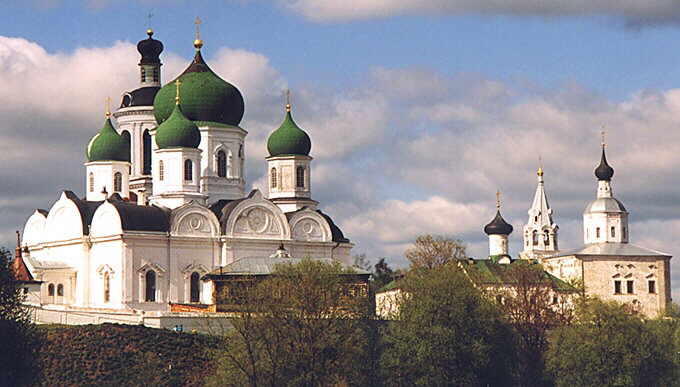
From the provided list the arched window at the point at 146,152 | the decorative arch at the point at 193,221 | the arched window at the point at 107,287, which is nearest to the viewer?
the arched window at the point at 107,287

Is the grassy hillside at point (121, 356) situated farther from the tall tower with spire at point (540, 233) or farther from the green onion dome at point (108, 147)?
the tall tower with spire at point (540, 233)

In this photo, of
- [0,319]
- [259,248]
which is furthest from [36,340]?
[259,248]

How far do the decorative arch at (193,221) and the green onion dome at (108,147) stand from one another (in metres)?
5.66

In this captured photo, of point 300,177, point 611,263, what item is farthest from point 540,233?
point 300,177

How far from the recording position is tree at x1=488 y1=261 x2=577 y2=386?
5256 centimetres

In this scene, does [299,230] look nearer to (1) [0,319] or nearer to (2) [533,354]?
(2) [533,354]

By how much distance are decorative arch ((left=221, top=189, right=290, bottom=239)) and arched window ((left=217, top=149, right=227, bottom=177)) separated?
83.1 inches

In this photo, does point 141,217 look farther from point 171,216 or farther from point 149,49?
point 149,49

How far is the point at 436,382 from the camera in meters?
46.1

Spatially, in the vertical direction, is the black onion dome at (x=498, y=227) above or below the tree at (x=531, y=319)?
above

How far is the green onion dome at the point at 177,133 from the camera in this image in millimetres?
56781

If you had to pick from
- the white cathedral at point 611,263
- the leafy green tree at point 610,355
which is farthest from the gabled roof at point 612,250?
the leafy green tree at point 610,355

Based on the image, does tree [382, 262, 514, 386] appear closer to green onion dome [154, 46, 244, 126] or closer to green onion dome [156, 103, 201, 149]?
green onion dome [156, 103, 201, 149]

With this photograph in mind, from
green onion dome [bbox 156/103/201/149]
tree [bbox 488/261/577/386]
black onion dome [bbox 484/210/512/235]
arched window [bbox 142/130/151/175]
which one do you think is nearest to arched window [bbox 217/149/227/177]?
green onion dome [bbox 156/103/201/149]
